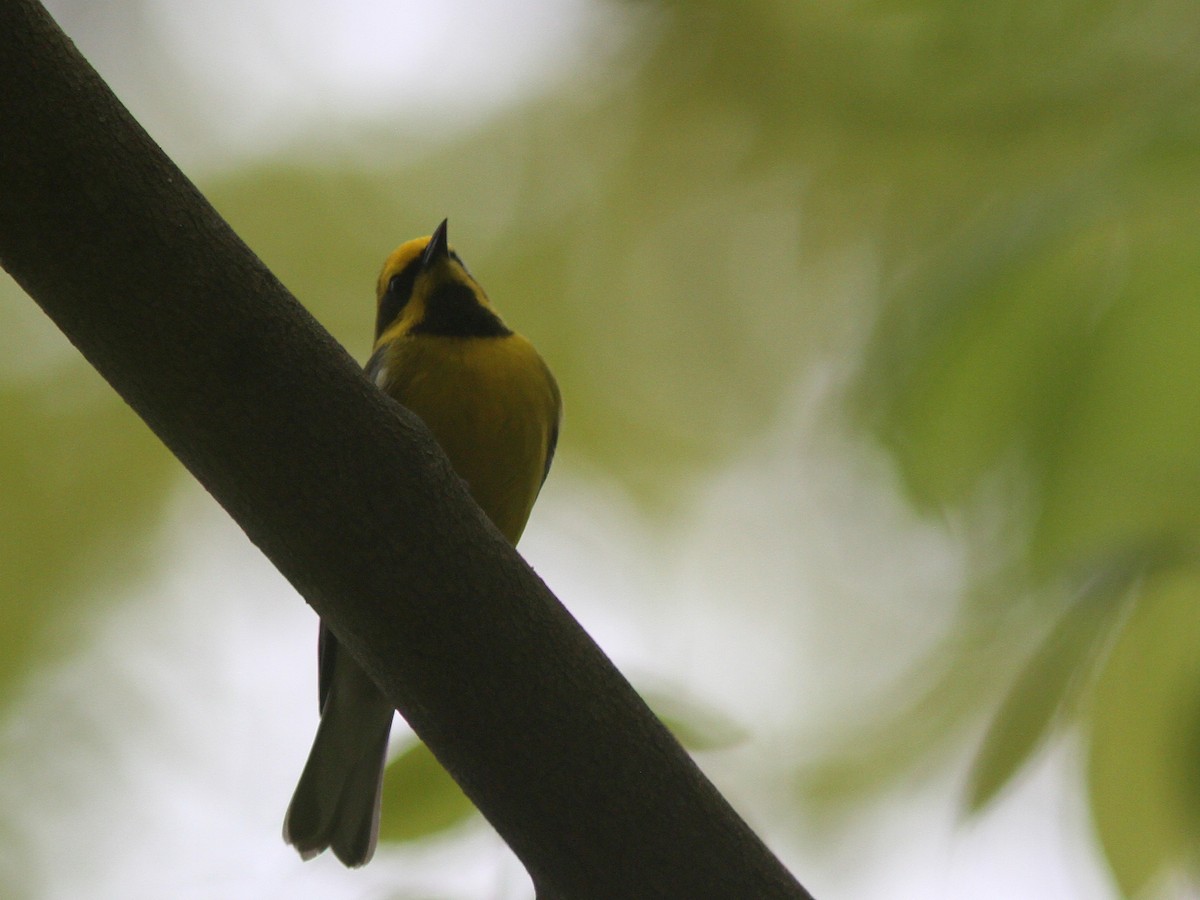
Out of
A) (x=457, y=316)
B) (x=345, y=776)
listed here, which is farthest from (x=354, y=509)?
(x=457, y=316)

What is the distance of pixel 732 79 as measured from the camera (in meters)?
1.97

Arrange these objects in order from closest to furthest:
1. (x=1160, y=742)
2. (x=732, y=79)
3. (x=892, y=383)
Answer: (x=1160, y=742)
(x=892, y=383)
(x=732, y=79)

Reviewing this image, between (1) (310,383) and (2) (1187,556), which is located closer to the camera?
(2) (1187,556)

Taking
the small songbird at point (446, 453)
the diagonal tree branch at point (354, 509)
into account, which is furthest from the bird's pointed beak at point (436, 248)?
the diagonal tree branch at point (354, 509)

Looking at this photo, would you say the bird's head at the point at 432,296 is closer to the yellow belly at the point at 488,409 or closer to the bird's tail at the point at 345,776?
the yellow belly at the point at 488,409

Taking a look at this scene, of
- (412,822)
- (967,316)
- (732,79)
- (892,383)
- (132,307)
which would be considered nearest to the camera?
(967,316)

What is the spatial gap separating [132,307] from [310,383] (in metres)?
0.25

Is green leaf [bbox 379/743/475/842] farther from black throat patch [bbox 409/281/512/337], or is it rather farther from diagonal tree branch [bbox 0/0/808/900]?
black throat patch [bbox 409/281/512/337]

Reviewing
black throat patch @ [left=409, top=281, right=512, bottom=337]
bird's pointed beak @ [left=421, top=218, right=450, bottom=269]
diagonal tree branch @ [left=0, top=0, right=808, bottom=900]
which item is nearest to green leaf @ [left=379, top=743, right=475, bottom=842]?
diagonal tree branch @ [left=0, top=0, right=808, bottom=900]

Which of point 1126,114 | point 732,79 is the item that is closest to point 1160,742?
point 1126,114

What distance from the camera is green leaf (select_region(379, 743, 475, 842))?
1689 millimetres

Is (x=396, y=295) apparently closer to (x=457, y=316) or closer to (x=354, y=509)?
(x=457, y=316)

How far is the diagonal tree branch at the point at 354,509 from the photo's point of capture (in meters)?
1.61

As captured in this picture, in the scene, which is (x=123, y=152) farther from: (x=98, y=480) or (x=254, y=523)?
(x=98, y=480)
